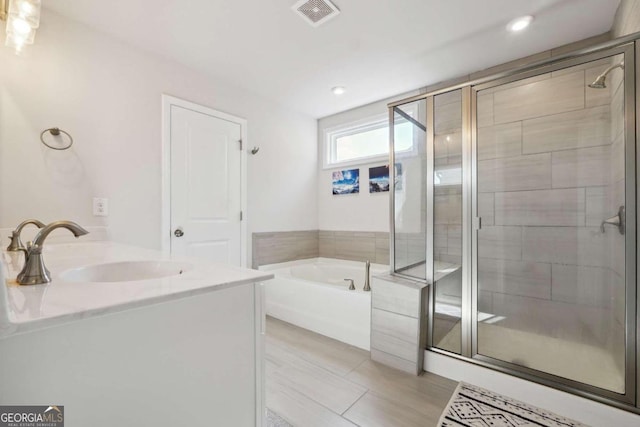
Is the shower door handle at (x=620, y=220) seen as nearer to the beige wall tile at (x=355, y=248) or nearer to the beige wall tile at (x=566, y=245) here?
the beige wall tile at (x=566, y=245)

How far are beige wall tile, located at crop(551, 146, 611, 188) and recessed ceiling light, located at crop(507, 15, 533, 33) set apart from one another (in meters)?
0.96

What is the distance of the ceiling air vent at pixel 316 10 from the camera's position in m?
1.79

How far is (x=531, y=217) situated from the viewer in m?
2.23

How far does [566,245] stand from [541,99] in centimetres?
110

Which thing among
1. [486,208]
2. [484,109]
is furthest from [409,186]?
[484,109]

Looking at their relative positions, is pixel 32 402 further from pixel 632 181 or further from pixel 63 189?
pixel 632 181

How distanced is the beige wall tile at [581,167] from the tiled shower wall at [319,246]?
1650 millimetres

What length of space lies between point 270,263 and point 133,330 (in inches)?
107

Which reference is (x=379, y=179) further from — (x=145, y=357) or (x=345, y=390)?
(x=145, y=357)

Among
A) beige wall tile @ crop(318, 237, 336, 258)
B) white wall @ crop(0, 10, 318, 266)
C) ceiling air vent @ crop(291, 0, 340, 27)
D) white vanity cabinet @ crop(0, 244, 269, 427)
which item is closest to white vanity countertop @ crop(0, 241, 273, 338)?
white vanity cabinet @ crop(0, 244, 269, 427)

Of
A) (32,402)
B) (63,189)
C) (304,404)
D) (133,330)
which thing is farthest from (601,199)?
(63,189)

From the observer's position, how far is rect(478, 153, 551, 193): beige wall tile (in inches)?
85.6

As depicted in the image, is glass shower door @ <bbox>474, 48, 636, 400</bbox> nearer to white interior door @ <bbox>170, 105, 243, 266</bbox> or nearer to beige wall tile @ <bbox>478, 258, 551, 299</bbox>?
beige wall tile @ <bbox>478, 258, 551, 299</bbox>

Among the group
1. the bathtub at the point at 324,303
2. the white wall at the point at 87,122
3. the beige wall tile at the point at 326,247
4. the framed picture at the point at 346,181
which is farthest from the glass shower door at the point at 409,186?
the white wall at the point at 87,122
